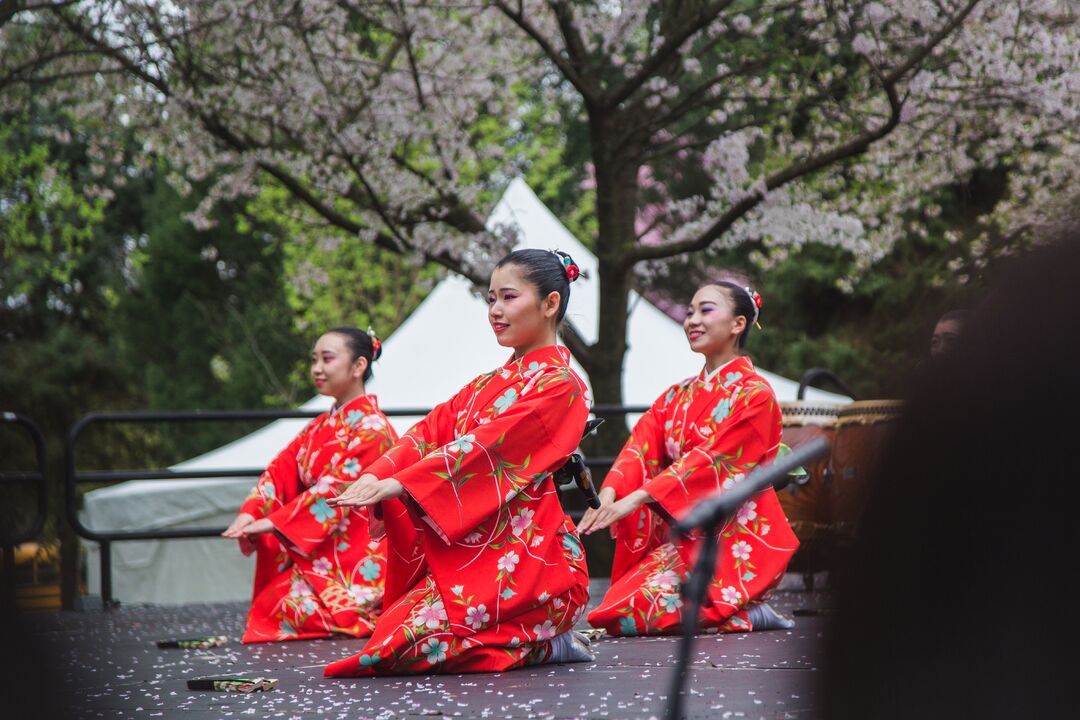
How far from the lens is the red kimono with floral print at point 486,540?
3518mm

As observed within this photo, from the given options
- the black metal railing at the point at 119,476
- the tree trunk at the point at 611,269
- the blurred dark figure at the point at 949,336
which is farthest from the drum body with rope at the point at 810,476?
the blurred dark figure at the point at 949,336

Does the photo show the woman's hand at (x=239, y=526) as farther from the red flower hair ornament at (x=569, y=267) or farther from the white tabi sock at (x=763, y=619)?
the white tabi sock at (x=763, y=619)

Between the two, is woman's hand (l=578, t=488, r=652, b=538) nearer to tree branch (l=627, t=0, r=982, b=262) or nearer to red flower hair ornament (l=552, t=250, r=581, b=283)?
red flower hair ornament (l=552, t=250, r=581, b=283)

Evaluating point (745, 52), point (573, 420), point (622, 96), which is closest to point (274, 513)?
point (573, 420)

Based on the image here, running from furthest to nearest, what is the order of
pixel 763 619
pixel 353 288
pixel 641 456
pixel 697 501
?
1. pixel 353 288
2. pixel 641 456
3. pixel 763 619
4. pixel 697 501

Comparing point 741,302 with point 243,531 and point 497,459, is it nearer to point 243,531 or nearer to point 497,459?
point 497,459

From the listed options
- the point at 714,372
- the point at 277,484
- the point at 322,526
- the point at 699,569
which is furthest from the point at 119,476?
the point at 699,569

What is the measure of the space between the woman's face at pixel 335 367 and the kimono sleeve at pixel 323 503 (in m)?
0.29

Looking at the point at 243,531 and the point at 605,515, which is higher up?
the point at 605,515

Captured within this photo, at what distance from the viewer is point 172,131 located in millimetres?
7863

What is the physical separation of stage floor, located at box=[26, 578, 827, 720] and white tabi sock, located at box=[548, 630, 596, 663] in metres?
0.05

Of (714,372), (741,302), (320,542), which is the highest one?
(741,302)

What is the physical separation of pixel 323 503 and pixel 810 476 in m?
2.53

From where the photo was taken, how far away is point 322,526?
4.92 meters
